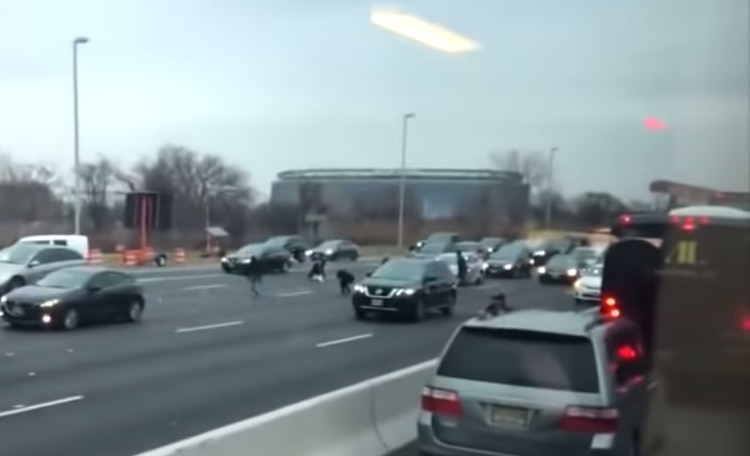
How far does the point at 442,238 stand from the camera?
311 inches

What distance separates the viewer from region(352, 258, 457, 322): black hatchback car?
34.1ft

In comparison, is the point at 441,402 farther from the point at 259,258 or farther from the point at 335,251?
the point at 259,258

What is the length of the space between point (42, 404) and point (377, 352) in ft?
12.6

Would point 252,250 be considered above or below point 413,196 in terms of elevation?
below

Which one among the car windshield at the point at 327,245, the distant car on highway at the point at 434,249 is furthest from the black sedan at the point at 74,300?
the distant car on highway at the point at 434,249

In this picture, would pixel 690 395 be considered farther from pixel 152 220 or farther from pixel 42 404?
pixel 42 404

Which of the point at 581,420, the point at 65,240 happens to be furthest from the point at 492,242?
the point at 65,240

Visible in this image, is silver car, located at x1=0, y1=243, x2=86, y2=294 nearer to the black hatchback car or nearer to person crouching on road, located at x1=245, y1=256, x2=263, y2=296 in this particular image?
person crouching on road, located at x1=245, y1=256, x2=263, y2=296

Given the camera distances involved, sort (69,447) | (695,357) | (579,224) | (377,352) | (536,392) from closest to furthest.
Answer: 1. (536,392)
2. (69,447)
3. (579,224)
4. (695,357)
5. (377,352)

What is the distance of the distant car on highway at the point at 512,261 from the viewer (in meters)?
8.03

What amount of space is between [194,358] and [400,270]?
2.10 m

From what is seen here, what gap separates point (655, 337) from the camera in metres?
7.68

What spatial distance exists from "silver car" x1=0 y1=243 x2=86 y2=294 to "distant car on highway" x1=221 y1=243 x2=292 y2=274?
4.08 ft

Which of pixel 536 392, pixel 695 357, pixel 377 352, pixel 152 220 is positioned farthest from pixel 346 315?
pixel 536 392
